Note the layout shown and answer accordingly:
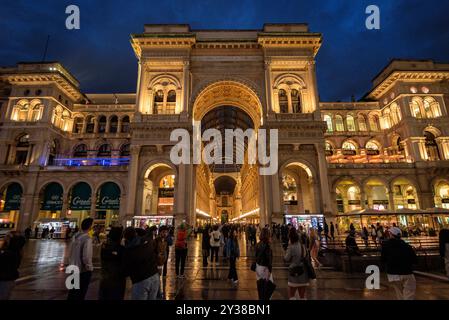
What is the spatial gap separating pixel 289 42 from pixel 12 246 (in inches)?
1279

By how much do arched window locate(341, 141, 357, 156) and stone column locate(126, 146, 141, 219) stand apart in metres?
30.6

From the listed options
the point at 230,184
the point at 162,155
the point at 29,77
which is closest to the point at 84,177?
the point at 162,155

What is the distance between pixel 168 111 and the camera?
30.7 meters

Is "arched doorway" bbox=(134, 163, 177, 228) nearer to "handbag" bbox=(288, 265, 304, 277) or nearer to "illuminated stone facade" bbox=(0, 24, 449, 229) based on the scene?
"illuminated stone facade" bbox=(0, 24, 449, 229)

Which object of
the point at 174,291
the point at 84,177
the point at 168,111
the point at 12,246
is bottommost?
the point at 174,291

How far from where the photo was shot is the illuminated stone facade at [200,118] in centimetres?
2769

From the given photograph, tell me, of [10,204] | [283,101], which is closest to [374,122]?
[283,101]

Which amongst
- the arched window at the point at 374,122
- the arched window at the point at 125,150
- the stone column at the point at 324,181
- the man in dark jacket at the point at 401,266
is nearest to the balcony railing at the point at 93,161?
the arched window at the point at 125,150

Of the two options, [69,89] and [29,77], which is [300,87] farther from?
[29,77]

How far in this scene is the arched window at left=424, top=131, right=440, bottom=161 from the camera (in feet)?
106

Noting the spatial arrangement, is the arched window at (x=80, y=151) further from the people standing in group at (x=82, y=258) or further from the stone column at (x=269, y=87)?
the people standing in group at (x=82, y=258)

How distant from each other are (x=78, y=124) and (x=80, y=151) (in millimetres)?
5019

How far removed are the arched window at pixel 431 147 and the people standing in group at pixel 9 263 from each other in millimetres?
41610

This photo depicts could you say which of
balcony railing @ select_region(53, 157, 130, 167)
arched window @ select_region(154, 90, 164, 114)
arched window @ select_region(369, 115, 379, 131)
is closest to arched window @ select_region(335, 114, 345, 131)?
arched window @ select_region(369, 115, 379, 131)
